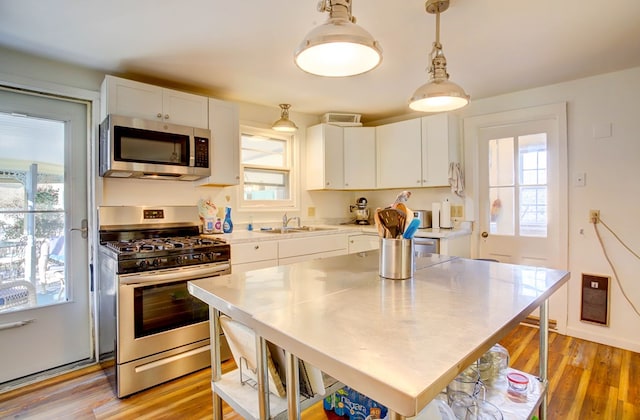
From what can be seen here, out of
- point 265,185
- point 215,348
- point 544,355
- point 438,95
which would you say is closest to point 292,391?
point 215,348

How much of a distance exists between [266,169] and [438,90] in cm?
237

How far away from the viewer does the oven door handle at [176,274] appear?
6.82ft

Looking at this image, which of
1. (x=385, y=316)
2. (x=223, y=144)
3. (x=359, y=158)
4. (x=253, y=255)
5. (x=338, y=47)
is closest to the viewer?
(x=385, y=316)

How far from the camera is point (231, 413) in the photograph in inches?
74.9

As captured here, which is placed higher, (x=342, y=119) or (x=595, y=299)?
(x=342, y=119)

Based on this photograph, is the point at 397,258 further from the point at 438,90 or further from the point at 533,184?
the point at 533,184

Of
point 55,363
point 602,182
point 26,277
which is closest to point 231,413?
point 55,363

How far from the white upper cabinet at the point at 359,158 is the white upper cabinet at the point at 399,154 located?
0.24 feet

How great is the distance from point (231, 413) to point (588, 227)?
3.14 metres

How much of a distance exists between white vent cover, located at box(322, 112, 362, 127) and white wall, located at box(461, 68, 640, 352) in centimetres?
186

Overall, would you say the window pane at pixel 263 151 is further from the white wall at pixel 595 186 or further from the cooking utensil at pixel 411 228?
the cooking utensil at pixel 411 228

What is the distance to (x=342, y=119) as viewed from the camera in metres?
3.93

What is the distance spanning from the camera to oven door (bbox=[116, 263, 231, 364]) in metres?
2.07

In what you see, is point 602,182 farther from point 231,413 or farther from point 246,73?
point 231,413
